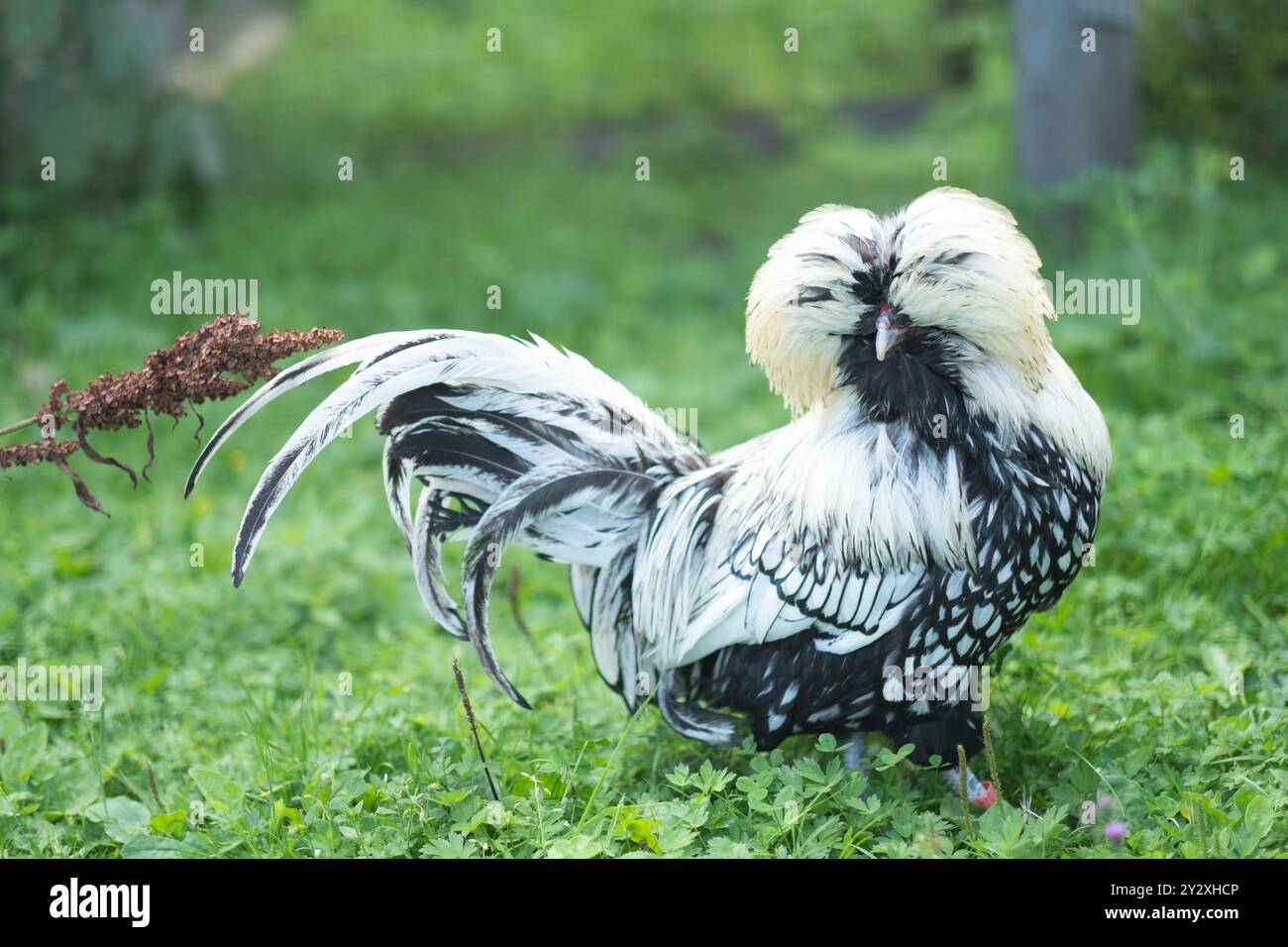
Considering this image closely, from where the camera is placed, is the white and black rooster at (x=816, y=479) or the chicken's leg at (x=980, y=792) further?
the chicken's leg at (x=980, y=792)

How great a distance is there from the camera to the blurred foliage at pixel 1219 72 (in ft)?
24.0

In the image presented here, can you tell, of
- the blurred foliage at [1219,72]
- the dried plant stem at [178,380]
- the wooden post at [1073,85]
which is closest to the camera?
the dried plant stem at [178,380]

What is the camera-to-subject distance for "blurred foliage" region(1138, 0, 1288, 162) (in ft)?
24.0

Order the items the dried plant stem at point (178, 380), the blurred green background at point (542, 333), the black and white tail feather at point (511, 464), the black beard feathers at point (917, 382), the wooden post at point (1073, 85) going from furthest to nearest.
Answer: the wooden post at point (1073, 85), the blurred green background at point (542, 333), the black and white tail feather at point (511, 464), the black beard feathers at point (917, 382), the dried plant stem at point (178, 380)

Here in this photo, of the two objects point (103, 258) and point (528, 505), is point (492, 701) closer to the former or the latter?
point (528, 505)

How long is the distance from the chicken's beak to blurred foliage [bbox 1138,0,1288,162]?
585 cm

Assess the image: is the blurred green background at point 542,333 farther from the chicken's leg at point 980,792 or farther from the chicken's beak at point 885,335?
the chicken's beak at point 885,335

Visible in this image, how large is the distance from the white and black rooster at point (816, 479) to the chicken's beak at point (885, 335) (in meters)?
0.01

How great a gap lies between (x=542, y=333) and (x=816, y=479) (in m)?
4.65

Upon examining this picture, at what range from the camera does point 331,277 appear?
822 cm

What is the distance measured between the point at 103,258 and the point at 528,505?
19.7 feet

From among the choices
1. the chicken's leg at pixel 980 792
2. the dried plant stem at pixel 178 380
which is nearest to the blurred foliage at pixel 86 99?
the dried plant stem at pixel 178 380

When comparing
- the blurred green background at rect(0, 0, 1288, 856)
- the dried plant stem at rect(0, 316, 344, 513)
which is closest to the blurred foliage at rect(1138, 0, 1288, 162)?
the blurred green background at rect(0, 0, 1288, 856)

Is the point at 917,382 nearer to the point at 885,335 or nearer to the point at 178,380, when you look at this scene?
the point at 885,335
